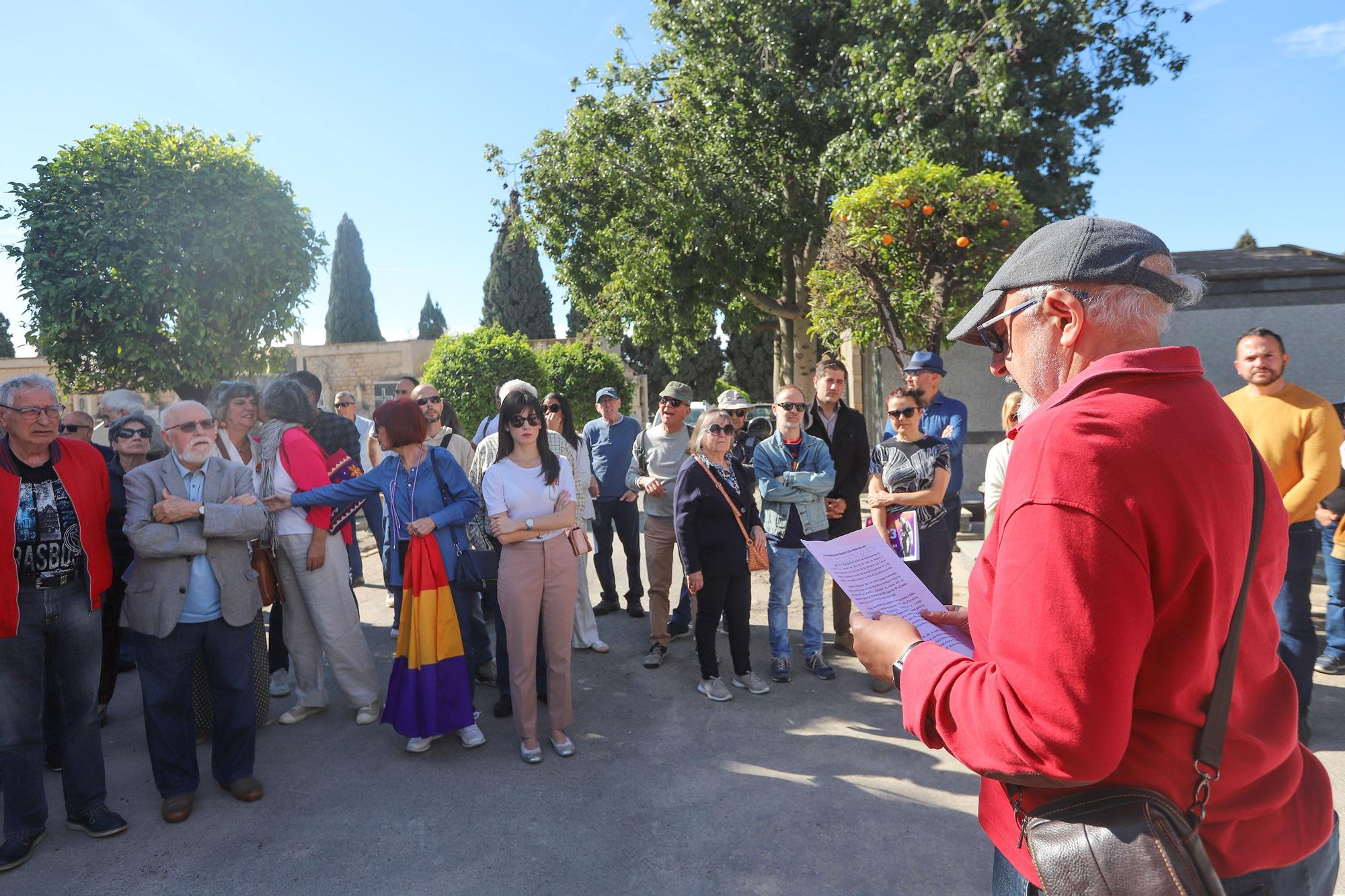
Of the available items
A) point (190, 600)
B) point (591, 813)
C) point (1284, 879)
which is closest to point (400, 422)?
point (190, 600)

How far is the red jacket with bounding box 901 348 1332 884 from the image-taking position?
3.38 ft

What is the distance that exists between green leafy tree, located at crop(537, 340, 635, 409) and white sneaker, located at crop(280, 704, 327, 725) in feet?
54.1

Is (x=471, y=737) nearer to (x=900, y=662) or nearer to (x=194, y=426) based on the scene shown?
(x=194, y=426)

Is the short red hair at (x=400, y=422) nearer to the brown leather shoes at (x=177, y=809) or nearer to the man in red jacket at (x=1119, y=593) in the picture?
the brown leather shoes at (x=177, y=809)

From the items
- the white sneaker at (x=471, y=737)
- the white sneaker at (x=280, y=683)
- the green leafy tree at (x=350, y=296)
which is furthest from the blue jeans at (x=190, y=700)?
the green leafy tree at (x=350, y=296)

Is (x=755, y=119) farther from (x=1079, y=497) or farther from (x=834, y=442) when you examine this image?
(x=1079, y=497)

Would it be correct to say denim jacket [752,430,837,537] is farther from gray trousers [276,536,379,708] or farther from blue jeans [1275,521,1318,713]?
gray trousers [276,536,379,708]

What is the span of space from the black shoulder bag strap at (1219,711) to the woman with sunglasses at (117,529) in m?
5.22

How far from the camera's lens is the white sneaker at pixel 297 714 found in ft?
16.0

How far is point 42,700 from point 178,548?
0.84m

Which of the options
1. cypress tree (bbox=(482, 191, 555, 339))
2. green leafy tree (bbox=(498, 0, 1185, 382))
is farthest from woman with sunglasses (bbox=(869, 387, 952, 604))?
cypress tree (bbox=(482, 191, 555, 339))

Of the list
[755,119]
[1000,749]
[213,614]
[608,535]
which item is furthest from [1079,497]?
[755,119]

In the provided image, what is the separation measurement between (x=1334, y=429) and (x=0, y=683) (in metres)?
6.52

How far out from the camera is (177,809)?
3697mm
